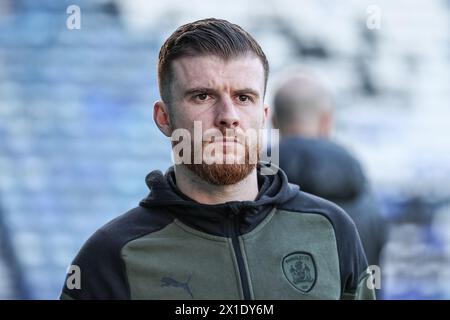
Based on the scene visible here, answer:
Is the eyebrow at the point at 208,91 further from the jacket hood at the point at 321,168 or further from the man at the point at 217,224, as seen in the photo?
the jacket hood at the point at 321,168

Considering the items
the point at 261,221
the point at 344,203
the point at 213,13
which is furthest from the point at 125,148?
the point at 261,221

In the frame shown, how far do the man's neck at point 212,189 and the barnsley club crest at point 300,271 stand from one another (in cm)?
18

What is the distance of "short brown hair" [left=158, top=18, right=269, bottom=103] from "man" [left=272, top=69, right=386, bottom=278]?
166 cm

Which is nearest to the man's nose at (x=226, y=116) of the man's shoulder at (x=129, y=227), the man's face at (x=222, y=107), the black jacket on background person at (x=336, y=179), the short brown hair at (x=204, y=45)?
the man's face at (x=222, y=107)

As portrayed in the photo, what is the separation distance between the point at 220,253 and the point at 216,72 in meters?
0.43

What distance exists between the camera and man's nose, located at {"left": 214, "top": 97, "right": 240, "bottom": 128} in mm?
2316

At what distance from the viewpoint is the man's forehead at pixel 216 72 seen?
2.37 m

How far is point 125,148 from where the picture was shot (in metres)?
7.57

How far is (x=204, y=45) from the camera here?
2.42 meters

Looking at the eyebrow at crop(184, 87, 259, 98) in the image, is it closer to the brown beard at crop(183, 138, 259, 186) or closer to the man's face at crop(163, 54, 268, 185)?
the man's face at crop(163, 54, 268, 185)

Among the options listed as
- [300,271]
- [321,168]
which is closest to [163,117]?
[300,271]

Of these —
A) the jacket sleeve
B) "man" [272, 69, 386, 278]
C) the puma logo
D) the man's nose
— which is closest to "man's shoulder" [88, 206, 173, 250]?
the puma logo

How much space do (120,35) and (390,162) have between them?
7.51 ft
